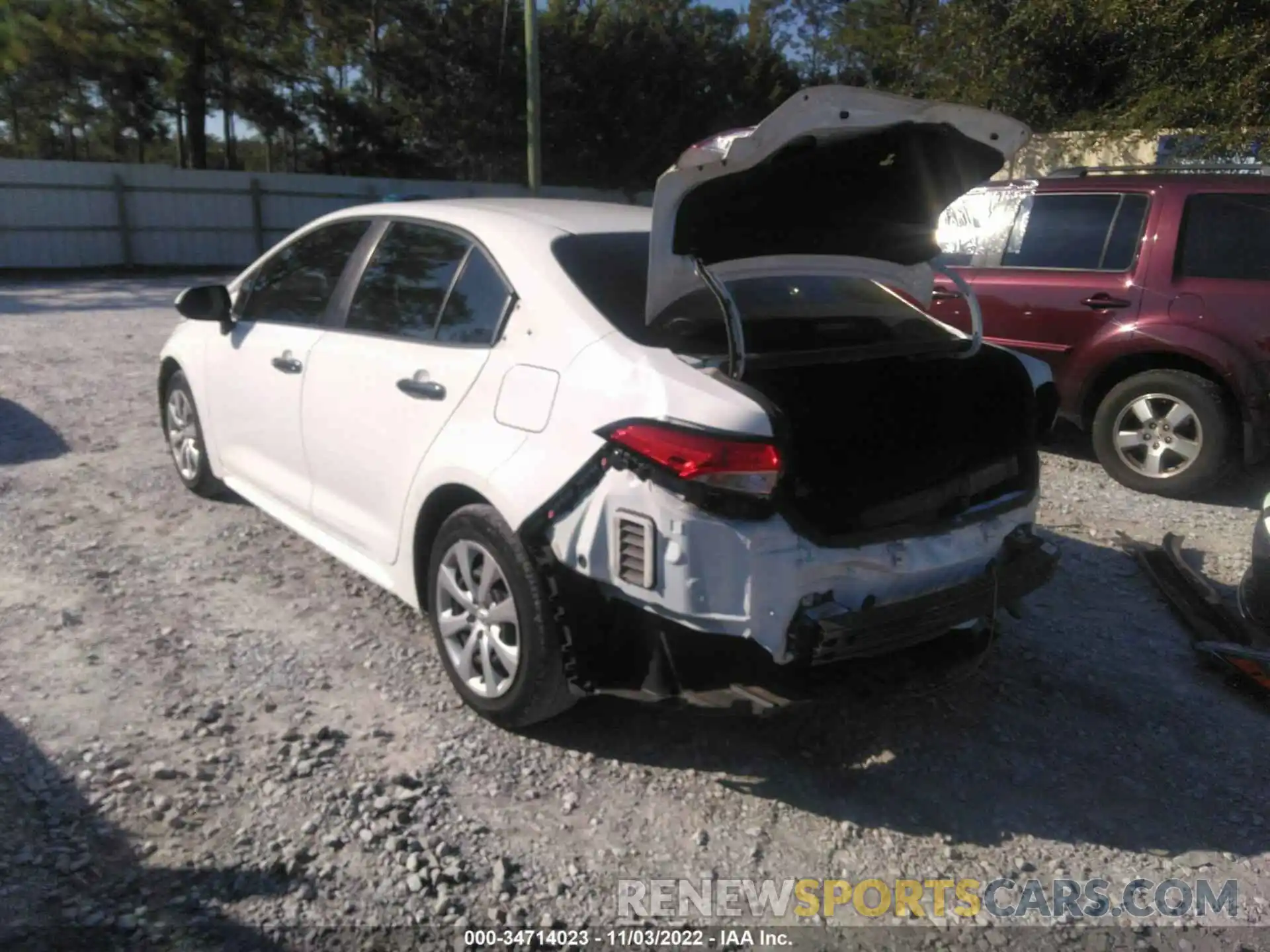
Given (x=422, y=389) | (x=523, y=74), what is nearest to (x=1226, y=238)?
(x=422, y=389)

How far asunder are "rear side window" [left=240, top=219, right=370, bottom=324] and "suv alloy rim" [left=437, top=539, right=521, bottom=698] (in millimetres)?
1387

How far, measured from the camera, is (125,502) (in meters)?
5.40

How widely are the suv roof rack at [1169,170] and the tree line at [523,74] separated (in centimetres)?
792

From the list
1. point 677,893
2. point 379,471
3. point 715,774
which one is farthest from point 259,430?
point 677,893

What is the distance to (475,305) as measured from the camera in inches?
135

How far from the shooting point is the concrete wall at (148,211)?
1900 centimetres

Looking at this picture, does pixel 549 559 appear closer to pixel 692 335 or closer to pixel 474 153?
pixel 692 335

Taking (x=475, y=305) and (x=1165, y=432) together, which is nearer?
(x=475, y=305)

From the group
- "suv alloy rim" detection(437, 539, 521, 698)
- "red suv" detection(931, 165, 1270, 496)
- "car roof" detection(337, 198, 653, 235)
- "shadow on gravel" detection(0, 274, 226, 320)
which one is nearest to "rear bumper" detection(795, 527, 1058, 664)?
"suv alloy rim" detection(437, 539, 521, 698)

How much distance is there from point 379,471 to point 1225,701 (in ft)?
10.2

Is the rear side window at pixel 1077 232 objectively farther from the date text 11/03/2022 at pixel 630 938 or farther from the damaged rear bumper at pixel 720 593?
the date text 11/03/2022 at pixel 630 938

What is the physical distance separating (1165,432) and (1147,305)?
0.73 meters

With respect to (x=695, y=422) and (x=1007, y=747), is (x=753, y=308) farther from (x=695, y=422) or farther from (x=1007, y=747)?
(x=1007, y=747)

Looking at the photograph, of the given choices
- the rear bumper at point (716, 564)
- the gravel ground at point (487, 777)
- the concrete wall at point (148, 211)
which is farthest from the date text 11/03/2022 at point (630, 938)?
the concrete wall at point (148, 211)
